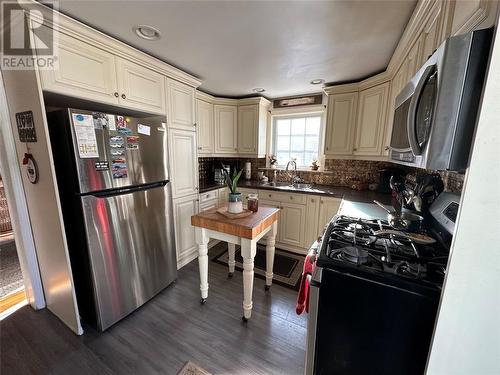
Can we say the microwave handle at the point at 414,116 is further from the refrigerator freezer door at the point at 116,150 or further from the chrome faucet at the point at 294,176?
the chrome faucet at the point at 294,176

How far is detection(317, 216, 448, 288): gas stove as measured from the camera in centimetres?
75

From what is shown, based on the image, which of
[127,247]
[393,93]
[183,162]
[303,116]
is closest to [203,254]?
[127,247]

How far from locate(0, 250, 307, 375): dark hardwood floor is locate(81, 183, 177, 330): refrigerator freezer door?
6.8 inches

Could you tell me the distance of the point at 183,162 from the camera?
2309 millimetres

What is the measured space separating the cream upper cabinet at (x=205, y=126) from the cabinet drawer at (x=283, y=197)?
1025mm

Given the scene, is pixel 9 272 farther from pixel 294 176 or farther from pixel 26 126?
pixel 294 176

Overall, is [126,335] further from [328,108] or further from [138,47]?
[328,108]

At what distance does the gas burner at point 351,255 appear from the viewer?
0.83 m

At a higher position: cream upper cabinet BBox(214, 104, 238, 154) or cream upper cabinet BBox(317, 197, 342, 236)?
cream upper cabinet BBox(214, 104, 238, 154)

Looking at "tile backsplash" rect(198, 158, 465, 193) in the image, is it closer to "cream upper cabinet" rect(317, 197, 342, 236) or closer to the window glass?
the window glass

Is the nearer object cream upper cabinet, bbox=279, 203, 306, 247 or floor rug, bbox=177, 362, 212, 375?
floor rug, bbox=177, 362, 212, 375

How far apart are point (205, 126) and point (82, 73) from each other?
158cm

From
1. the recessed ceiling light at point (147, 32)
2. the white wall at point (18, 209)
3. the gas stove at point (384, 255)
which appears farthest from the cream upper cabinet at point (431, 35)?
the white wall at point (18, 209)

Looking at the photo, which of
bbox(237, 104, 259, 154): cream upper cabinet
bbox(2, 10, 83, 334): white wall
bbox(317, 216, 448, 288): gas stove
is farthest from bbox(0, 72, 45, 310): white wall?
bbox(237, 104, 259, 154): cream upper cabinet
